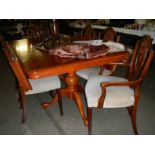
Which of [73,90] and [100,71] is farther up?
[100,71]

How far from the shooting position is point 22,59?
1632 millimetres

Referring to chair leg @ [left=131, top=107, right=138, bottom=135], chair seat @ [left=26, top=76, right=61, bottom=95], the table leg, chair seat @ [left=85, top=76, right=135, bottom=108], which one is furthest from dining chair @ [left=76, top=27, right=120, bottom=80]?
chair leg @ [left=131, top=107, right=138, bottom=135]

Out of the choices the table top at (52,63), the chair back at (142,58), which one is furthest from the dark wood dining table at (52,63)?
the chair back at (142,58)

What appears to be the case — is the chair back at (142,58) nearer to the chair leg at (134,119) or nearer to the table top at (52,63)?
the table top at (52,63)

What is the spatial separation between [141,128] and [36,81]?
1.22 metres

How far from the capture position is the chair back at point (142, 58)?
1.48 metres

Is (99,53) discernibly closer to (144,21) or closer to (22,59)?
(22,59)

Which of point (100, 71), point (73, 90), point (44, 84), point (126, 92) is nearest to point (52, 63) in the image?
point (44, 84)

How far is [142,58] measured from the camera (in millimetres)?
1585

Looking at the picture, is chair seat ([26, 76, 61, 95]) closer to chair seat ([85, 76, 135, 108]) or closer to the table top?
the table top

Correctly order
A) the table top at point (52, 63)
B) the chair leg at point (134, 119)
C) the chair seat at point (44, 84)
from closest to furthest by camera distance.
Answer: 1. the table top at point (52, 63)
2. the chair leg at point (134, 119)
3. the chair seat at point (44, 84)

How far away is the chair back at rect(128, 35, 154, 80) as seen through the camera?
1.48m

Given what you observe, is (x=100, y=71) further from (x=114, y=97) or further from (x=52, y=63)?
(x=52, y=63)
